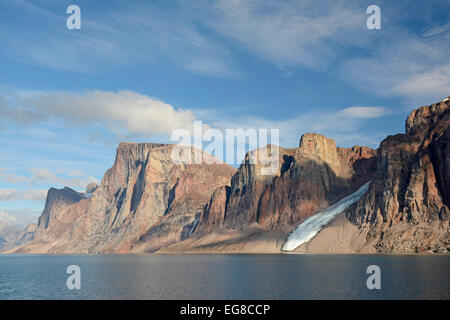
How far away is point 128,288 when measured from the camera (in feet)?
233

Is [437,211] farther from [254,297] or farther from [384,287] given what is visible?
[254,297]

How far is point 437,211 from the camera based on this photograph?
7205 inches

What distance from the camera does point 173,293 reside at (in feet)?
207

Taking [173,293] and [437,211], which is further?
[437,211]

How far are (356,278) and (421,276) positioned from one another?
10137 mm

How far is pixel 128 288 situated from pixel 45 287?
15220 millimetres

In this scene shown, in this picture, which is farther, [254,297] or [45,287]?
[45,287]

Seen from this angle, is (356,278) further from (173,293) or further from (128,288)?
(128,288)
